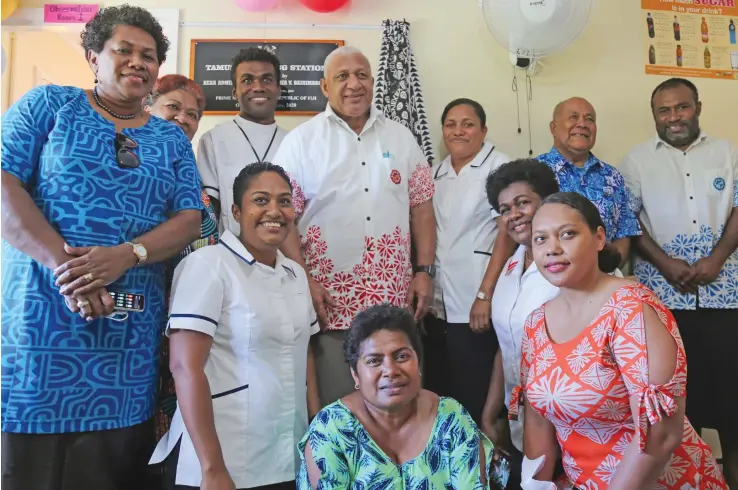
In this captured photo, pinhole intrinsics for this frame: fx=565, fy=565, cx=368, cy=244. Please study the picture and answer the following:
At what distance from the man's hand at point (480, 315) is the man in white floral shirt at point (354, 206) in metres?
0.20

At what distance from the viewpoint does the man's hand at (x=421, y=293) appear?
7.90 feet

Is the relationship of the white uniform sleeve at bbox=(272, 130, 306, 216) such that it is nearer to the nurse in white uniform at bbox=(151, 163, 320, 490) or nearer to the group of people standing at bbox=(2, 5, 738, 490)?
the group of people standing at bbox=(2, 5, 738, 490)

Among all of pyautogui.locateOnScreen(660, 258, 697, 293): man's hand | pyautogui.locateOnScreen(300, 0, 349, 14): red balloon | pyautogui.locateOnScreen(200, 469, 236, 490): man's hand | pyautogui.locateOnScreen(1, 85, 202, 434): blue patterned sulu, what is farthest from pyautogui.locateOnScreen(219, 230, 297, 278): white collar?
pyautogui.locateOnScreen(660, 258, 697, 293): man's hand

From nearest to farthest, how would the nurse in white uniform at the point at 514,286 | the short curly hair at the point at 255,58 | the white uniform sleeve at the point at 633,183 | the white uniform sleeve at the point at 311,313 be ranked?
the white uniform sleeve at the point at 311,313, the nurse in white uniform at the point at 514,286, the short curly hair at the point at 255,58, the white uniform sleeve at the point at 633,183

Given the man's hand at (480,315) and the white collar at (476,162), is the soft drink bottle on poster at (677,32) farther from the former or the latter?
the man's hand at (480,315)

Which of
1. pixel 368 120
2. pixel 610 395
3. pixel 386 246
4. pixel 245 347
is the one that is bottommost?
pixel 610 395

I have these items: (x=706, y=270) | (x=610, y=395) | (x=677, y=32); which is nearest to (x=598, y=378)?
(x=610, y=395)

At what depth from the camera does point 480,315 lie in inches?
94.9

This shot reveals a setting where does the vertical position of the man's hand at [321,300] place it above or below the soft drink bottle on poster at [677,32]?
below

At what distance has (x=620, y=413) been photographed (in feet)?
5.02

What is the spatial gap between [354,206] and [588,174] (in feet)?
4.24

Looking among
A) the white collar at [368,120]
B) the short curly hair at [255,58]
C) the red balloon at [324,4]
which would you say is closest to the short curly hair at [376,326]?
the white collar at [368,120]

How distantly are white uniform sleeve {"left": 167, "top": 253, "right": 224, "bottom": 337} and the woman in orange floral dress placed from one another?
0.95 meters

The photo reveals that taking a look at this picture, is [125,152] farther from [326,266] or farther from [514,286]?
[514,286]
